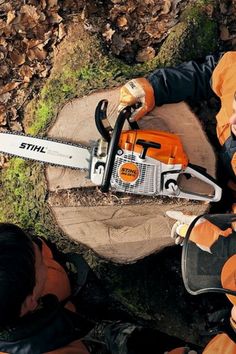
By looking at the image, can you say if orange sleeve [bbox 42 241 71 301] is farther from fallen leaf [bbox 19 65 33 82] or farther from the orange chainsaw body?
fallen leaf [bbox 19 65 33 82]

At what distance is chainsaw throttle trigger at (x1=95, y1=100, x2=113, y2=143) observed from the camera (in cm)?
251

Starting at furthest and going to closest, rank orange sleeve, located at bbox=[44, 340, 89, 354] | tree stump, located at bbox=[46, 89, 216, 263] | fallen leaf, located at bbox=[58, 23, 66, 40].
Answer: fallen leaf, located at bbox=[58, 23, 66, 40] < tree stump, located at bbox=[46, 89, 216, 263] < orange sleeve, located at bbox=[44, 340, 89, 354]

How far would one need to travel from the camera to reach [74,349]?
2.39m

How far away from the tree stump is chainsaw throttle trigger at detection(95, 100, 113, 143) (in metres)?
0.21

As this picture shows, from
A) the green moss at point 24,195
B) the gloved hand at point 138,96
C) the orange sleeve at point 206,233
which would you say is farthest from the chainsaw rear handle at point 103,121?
the orange sleeve at point 206,233

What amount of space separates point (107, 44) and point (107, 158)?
1.10 metres

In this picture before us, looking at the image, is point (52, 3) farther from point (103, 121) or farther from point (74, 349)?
point (74, 349)

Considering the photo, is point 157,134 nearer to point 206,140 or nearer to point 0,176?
point 206,140

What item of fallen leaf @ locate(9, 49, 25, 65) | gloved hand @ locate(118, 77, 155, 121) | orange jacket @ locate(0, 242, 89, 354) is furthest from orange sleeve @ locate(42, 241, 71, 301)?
fallen leaf @ locate(9, 49, 25, 65)

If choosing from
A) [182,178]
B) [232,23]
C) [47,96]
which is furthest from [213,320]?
[232,23]

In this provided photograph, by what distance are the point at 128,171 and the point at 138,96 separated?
0.38 metres

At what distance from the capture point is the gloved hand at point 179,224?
8.72 feet

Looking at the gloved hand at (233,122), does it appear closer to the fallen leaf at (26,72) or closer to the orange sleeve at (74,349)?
the orange sleeve at (74,349)

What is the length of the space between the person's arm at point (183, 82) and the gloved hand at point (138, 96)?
0.05 metres
